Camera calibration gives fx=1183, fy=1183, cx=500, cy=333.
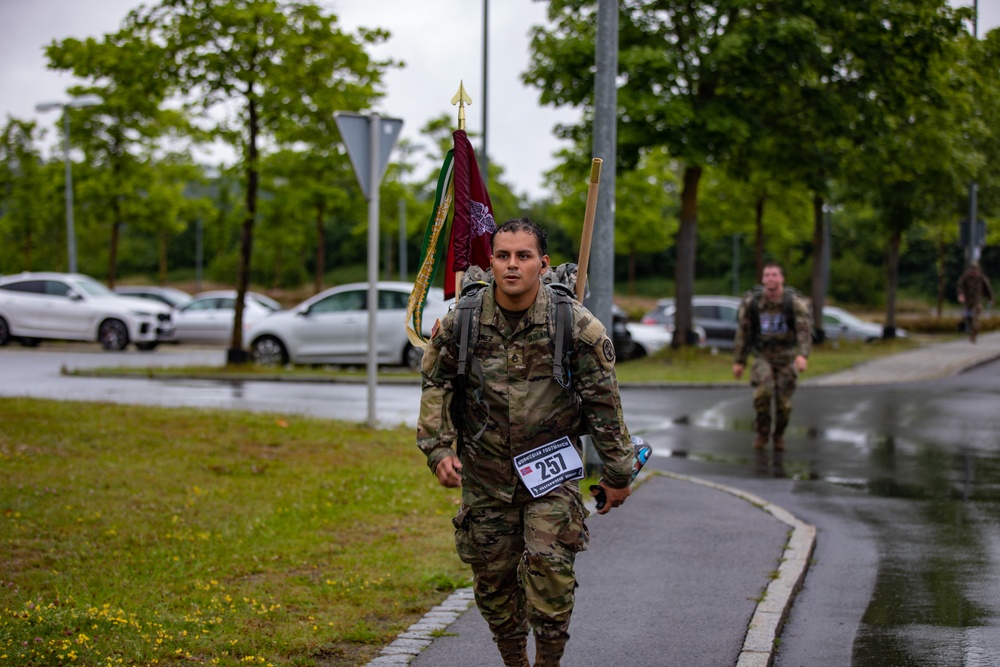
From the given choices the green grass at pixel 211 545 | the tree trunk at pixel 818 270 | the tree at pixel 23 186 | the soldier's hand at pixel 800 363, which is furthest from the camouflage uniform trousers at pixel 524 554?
the tree at pixel 23 186

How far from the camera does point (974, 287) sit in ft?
88.7

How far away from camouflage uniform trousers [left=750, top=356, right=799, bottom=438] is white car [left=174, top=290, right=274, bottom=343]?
18.6 m

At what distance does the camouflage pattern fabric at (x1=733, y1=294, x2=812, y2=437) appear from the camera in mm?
11578

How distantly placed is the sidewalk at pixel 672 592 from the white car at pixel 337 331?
11742 mm

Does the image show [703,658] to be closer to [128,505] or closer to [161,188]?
[128,505]

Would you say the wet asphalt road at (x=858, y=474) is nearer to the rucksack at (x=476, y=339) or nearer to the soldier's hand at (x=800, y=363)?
the soldier's hand at (x=800, y=363)

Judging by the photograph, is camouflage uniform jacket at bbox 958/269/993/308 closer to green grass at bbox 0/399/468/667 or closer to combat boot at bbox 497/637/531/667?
green grass at bbox 0/399/468/667

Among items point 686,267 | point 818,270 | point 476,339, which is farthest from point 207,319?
point 476,339

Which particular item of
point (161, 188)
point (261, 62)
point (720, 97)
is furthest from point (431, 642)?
point (161, 188)

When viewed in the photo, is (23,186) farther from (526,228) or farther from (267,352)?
(526,228)

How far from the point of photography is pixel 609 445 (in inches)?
172

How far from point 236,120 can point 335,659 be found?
1633cm

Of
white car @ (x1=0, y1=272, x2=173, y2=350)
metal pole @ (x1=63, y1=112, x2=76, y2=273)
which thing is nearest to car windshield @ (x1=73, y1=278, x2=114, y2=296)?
white car @ (x1=0, y1=272, x2=173, y2=350)

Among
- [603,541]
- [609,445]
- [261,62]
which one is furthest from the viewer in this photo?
[261,62]
